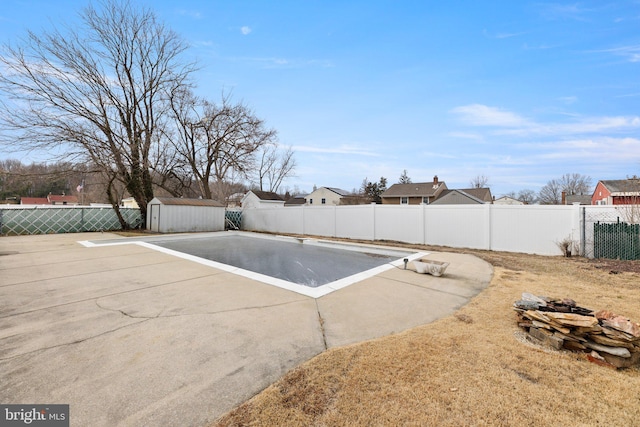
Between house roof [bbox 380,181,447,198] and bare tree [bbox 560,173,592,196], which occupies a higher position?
bare tree [bbox 560,173,592,196]

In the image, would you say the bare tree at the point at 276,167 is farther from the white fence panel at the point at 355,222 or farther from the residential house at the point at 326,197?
the white fence panel at the point at 355,222

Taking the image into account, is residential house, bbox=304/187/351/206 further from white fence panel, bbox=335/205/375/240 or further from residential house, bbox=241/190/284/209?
white fence panel, bbox=335/205/375/240

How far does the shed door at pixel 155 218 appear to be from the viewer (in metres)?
15.5

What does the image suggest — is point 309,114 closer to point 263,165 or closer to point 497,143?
point 497,143

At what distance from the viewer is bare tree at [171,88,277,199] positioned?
1995 centimetres

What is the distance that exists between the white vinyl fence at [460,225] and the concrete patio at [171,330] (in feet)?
13.9

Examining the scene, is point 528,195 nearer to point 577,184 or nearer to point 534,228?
point 577,184

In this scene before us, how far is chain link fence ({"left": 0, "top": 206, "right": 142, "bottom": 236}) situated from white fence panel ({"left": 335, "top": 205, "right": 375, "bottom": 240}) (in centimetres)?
1444

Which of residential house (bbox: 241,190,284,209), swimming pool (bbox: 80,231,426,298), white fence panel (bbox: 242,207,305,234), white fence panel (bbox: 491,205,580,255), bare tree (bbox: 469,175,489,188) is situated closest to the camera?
swimming pool (bbox: 80,231,426,298)

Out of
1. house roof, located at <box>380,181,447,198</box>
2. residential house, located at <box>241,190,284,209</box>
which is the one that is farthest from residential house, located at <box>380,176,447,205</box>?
residential house, located at <box>241,190,284,209</box>

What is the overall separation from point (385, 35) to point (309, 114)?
7105 mm

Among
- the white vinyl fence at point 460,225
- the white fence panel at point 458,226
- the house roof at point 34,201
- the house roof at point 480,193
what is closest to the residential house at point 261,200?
the white vinyl fence at point 460,225

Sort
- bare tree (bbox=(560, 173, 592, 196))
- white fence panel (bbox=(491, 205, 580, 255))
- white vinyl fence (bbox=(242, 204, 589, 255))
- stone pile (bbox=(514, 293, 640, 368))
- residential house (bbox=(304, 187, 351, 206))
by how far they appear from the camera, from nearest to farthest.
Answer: stone pile (bbox=(514, 293, 640, 368)) → white fence panel (bbox=(491, 205, 580, 255)) → white vinyl fence (bbox=(242, 204, 589, 255)) → residential house (bbox=(304, 187, 351, 206)) → bare tree (bbox=(560, 173, 592, 196))

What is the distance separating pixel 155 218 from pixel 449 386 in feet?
57.5
